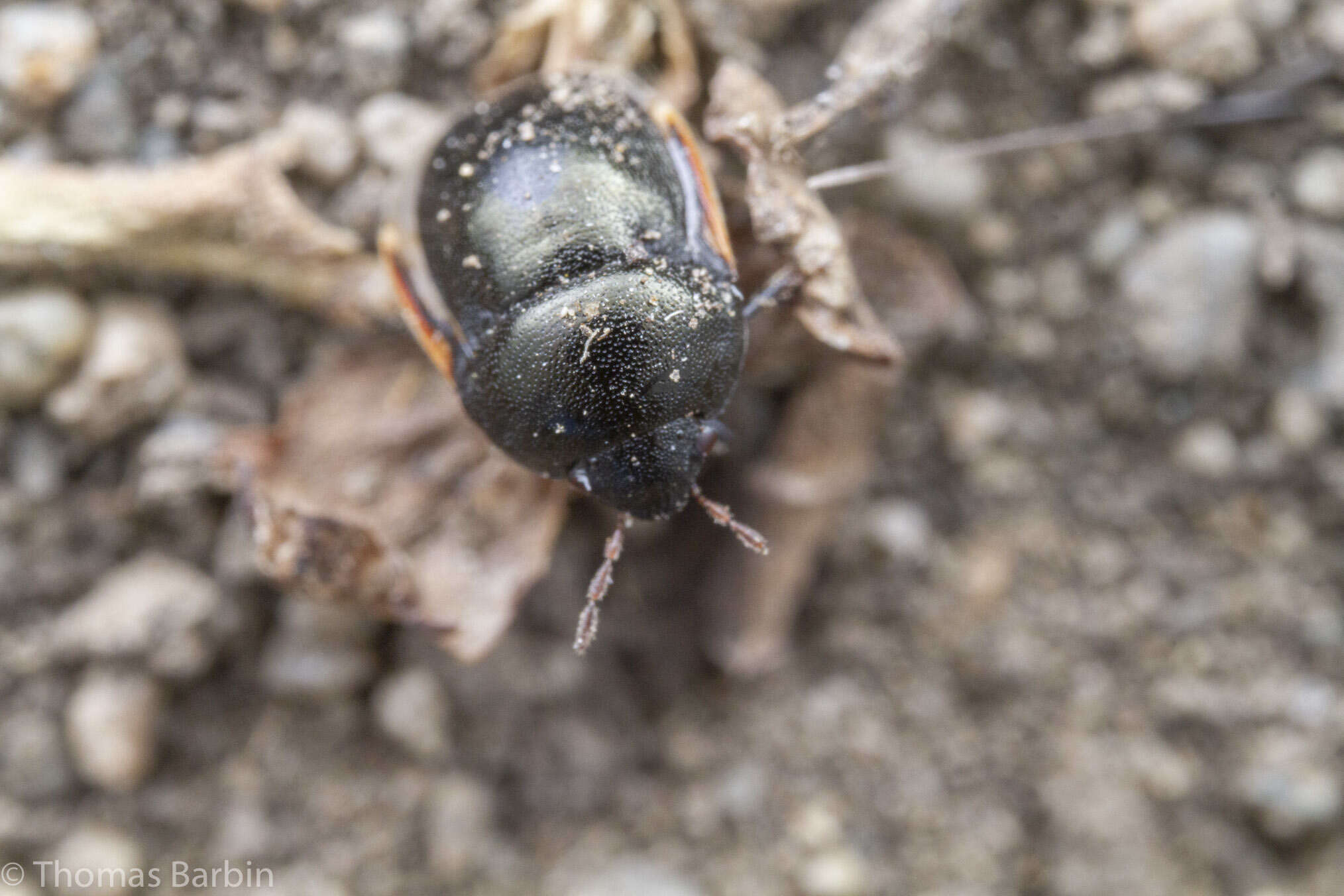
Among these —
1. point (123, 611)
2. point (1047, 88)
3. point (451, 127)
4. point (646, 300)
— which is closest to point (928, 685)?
point (646, 300)

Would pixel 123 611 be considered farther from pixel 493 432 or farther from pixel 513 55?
pixel 513 55

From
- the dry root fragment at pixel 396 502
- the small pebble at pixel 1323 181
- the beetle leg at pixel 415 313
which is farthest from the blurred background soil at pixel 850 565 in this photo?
the beetle leg at pixel 415 313

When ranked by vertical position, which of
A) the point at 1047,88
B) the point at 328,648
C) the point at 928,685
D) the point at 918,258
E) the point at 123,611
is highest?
the point at 1047,88

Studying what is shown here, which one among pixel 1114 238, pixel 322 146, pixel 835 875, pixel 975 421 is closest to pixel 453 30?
pixel 322 146

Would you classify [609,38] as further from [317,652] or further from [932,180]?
[317,652]

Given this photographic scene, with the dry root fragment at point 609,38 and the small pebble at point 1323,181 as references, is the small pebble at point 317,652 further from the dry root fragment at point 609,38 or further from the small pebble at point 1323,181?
the small pebble at point 1323,181

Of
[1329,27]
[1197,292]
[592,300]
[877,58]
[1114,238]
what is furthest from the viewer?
[1114,238]
